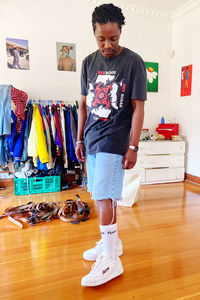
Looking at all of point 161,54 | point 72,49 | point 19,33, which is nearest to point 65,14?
point 72,49

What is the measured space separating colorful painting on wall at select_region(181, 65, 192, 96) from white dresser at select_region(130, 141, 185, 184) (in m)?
0.82

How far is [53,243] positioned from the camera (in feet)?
5.01

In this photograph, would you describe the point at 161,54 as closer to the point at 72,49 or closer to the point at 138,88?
the point at 72,49

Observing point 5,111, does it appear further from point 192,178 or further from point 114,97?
point 192,178

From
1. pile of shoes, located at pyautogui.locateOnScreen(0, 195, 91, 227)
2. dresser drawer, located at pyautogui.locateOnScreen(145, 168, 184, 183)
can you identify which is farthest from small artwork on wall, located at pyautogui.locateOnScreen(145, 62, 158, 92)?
pile of shoes, located at pyautogui.locateOnScreen(0, 195, 91, 227)

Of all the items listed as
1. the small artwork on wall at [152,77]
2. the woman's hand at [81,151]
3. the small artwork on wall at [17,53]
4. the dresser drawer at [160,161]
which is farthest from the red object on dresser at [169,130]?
the woman's hand at [81,151]

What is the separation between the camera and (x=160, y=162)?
3.12 m

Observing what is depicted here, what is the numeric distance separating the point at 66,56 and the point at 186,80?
1872 millimetres

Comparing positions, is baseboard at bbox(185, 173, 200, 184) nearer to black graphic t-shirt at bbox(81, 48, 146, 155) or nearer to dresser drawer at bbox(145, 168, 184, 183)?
dresser drawer at bbox(145, 168, 184, 183)

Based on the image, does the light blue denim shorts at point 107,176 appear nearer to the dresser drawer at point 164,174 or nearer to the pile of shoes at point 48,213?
the pile of shoes at point 48,213

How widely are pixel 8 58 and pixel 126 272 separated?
2877mm

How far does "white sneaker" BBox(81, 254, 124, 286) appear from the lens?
1.08 metres

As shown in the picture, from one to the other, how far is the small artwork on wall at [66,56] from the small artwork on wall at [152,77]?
4.07 feet

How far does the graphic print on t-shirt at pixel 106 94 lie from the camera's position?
1.05m
